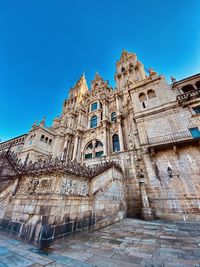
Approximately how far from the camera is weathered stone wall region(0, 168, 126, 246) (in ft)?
13.4

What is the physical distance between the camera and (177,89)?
13570 millimetres

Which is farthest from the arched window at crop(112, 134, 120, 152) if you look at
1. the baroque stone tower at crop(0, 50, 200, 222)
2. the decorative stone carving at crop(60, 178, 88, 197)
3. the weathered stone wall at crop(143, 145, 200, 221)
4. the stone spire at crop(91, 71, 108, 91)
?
the stone spire at crop(91, 71, 108, 91)

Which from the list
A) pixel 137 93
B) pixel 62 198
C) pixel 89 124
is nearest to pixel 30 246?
pixel 62 198

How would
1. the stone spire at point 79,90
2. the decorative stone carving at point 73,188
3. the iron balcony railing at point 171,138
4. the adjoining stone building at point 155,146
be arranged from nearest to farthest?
the decorative stone carving at point 73,188 → the adjoining stone building at point 155,146 → the iron balcony railing at point 171,138 → the stone spire at point 79,90

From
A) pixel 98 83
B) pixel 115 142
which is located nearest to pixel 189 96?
pixel 115 142

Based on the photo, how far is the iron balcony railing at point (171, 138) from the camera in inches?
403

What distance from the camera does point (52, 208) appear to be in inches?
166

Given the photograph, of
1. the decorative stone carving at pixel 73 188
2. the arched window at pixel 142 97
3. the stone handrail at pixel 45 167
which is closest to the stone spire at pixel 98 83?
the arched window at pixel 142 97

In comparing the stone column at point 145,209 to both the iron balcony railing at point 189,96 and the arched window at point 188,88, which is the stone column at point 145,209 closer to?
the iron balcony railing at point 189,96

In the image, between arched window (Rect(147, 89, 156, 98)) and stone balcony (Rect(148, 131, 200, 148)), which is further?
arched window (Rect(147, 89, 156, 98))

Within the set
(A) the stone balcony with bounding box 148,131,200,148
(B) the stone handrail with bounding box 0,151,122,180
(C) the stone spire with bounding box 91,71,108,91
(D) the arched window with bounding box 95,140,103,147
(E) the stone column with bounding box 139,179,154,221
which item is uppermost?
(C) the stone spire with bounding box 91,71,108,91

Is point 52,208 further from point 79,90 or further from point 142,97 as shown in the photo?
point 79,90

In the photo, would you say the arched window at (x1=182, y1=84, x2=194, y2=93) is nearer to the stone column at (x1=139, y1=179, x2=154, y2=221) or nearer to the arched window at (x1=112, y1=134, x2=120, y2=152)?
the arched window at (x1=112, y1=134, x2=120, y2=152)

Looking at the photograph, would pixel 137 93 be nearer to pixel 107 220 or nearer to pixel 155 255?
pixel 107 220
